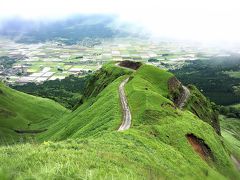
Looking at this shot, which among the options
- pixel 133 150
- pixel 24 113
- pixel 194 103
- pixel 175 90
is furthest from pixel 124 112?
pixel 24 113

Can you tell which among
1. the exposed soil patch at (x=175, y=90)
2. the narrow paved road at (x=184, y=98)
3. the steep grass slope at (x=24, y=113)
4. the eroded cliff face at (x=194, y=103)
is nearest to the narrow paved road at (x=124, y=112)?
the exposed soil patch at (x=175, y=90)

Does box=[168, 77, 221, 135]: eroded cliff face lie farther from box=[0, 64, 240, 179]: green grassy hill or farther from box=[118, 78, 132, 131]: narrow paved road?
box=[118, 78, 132, 131]: narrow paved road

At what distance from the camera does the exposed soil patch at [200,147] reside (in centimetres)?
5603

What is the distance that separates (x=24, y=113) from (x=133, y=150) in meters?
145

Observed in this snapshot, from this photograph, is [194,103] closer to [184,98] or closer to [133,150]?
[184,98]

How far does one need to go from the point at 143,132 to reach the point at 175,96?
187 ft

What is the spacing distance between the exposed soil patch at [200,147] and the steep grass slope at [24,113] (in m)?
98.5

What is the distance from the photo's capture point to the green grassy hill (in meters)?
14.4

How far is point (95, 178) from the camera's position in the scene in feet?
38.1

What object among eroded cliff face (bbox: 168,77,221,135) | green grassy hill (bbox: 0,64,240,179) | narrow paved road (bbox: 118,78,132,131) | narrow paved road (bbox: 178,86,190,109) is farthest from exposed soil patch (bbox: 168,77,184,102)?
narrow paved road (bbox: 118,78,132,131)

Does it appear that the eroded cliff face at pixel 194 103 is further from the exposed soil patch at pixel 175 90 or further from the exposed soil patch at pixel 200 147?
the exposed soil patch at pixel 200 147

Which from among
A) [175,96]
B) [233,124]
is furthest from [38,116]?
[233,124]

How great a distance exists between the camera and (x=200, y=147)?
190 feet

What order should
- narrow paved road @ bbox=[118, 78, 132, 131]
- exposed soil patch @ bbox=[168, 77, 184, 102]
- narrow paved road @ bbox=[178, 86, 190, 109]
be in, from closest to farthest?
narrow paved road @ bbox=[118, 78, 132, 131] < narrow paved road @ bbox=[178, 86, 190, 109] < exposed soil patch @ bbox=[168, 77, 184, 102]
